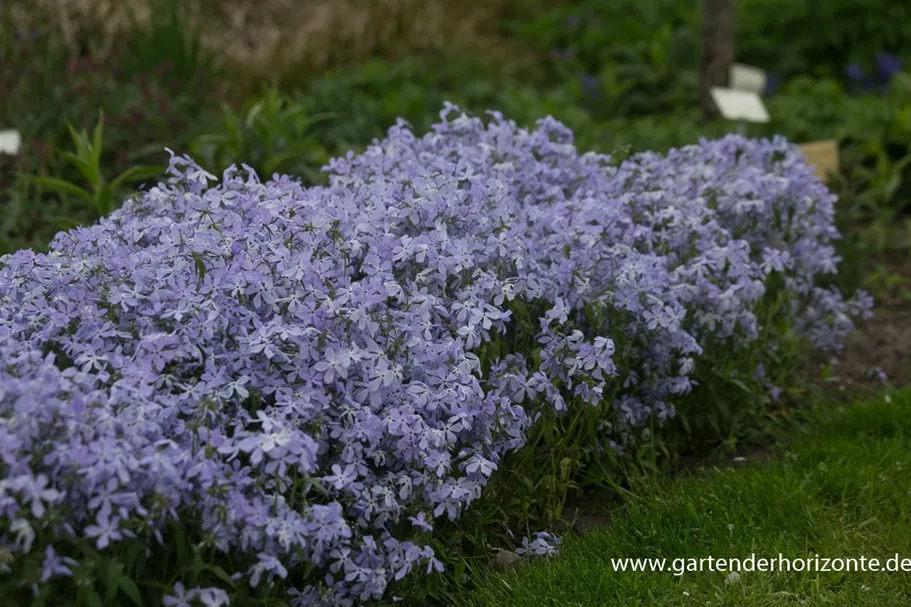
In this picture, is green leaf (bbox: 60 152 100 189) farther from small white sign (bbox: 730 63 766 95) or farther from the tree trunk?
the tree trunk

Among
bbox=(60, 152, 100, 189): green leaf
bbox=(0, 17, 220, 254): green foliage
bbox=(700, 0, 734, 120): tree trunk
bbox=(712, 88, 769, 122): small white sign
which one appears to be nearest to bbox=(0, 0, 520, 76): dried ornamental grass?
bbox=(0, 17, 220, 254): green foliage

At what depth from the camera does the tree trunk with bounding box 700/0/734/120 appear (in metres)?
6.02

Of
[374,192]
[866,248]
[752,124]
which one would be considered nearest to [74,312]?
[374,192]

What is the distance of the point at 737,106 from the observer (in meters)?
4.86

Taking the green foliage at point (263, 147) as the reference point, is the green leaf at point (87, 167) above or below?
above

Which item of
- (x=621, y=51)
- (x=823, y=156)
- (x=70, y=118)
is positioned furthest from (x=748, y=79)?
(x=70, y=118)

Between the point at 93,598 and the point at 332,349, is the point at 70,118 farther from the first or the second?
the point at 93,598

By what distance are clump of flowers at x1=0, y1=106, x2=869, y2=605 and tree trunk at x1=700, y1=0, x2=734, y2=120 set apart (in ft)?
9.25

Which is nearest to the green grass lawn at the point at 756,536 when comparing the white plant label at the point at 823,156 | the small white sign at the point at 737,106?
the small white sign at the point at 737,106

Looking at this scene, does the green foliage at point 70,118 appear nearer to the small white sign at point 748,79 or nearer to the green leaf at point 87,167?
the green leaf at point 87,167

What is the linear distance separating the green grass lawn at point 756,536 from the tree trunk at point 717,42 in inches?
126

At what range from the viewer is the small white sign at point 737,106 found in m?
4.80

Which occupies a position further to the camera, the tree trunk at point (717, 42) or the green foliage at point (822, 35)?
the green foliage at point (822, 35)

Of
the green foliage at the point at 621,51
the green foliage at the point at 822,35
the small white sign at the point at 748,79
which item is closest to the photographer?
the small white sign at the point at 748,79
